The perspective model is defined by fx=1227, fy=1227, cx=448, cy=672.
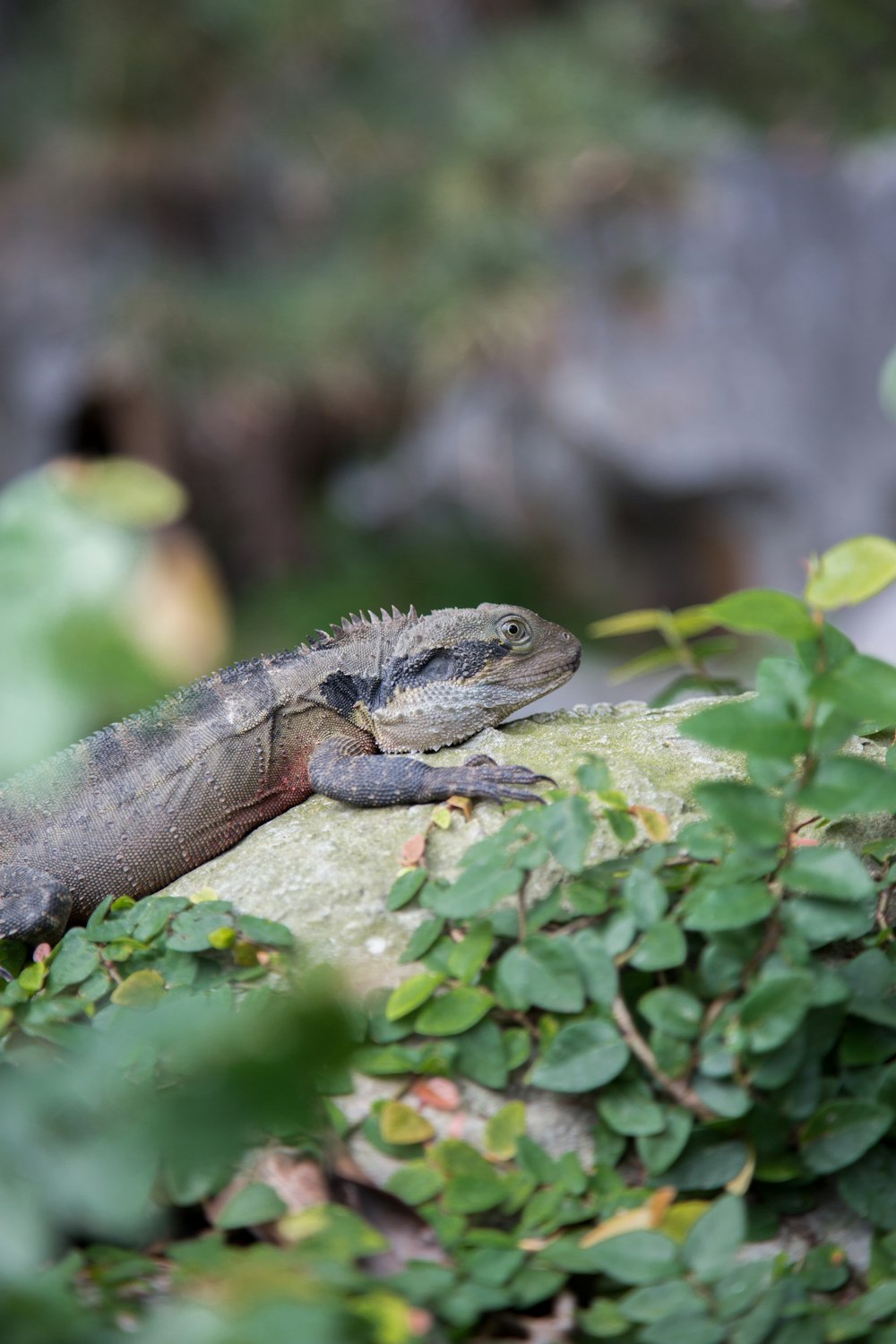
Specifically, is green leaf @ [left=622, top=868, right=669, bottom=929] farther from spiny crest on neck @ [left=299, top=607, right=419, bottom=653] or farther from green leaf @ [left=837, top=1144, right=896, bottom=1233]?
spiny crest on neck @ [left=299, top=607, right=419, bottom=653]

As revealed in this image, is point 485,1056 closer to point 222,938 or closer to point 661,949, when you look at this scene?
point 661,949

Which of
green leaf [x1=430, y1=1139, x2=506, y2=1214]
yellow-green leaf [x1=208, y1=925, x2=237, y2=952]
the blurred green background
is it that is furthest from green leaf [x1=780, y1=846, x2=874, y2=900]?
the blurred green background

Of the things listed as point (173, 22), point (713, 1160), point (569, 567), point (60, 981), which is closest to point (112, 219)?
point (173, 22)

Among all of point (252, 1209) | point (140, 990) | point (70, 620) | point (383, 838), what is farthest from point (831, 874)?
point (70, 620)

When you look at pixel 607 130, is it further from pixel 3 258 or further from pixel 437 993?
pixel 437 993

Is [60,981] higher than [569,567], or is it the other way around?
[60,981]

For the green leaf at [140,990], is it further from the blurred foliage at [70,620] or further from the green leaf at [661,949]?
the blurred foliage at [70,620]
